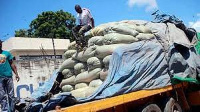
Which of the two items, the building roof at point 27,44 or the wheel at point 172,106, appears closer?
the wheel at point 172,106

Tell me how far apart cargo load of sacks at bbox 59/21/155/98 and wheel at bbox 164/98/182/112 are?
123cm

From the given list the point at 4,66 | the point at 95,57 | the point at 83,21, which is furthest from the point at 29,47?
the point at 95,57

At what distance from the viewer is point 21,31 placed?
3316 cm

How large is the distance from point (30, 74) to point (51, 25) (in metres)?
19.0

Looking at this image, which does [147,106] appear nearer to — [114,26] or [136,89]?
[136,89]

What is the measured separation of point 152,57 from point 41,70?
27.9 ft

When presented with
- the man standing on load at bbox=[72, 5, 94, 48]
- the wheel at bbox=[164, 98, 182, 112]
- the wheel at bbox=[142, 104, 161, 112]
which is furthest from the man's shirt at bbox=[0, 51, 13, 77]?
the wheel at bbox=[164, 98, 182, 112]

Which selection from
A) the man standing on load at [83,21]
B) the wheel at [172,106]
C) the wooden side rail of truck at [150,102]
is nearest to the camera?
the wooden side rail of truck at [150,102]

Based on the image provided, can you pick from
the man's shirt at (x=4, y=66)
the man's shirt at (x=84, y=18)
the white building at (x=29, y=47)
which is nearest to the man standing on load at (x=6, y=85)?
the man's shirt at (x=4, y=66)

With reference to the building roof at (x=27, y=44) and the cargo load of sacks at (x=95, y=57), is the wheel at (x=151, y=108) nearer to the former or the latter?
the cargo load of sacks at (x=95, y=57)

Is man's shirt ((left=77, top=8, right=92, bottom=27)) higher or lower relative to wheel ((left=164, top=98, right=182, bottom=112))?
higher

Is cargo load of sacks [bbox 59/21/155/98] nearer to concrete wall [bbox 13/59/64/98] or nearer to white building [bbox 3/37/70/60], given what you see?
concrete wall [bbox 13/59/64/98]

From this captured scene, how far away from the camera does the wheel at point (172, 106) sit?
4.98 m

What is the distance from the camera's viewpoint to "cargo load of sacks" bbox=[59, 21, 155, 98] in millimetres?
4824
